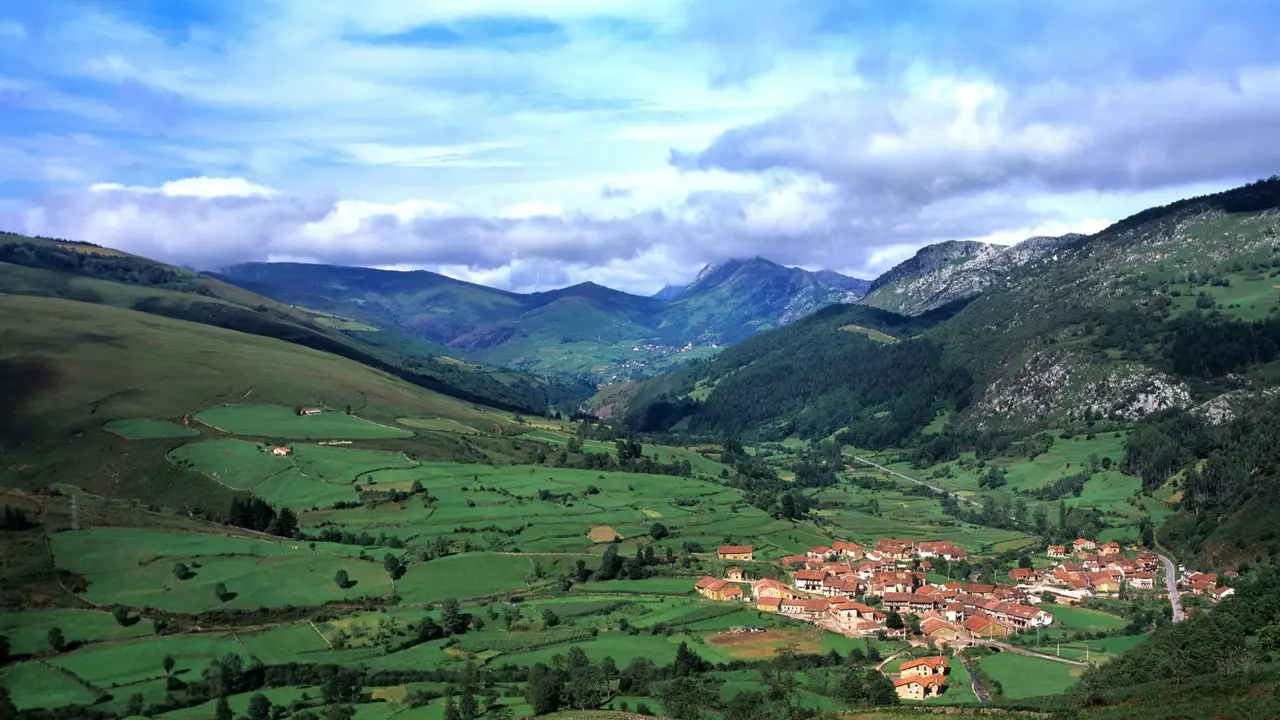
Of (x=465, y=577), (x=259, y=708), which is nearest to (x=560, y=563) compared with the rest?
(x=465, y=577)

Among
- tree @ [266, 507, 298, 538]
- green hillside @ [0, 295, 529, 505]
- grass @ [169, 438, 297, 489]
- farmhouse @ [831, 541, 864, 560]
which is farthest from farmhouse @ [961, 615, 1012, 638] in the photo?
green hillside @ [0, 295, 529, 505]

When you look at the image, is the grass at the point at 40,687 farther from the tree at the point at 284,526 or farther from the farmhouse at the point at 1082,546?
the farmhouse at the point at 1082,546

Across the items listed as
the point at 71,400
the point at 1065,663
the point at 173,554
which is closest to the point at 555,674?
the point at 1065,663

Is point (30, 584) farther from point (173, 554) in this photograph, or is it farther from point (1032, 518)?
point (1032, 518)

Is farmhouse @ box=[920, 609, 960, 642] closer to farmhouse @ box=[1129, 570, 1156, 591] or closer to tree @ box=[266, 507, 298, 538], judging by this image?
farmhouse @ box=[1129, 570, 1156, 591]

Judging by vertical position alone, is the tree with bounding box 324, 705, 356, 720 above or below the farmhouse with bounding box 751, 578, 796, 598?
below

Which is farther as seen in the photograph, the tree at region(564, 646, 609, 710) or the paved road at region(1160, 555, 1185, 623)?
the paved road at region(1160, 555, 1185, 623)

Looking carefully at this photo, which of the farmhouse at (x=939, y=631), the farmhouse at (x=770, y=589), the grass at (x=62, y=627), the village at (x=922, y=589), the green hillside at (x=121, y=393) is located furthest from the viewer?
the green hillside at (x=121, y=393)

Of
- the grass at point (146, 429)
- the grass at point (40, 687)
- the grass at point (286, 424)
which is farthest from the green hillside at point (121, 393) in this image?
the grass at point (40, 687)
